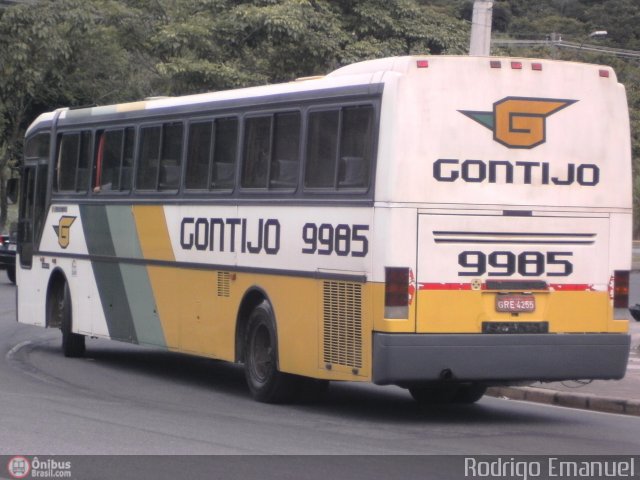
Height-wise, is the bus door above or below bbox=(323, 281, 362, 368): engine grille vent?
above

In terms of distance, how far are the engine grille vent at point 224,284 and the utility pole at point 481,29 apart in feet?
18.0

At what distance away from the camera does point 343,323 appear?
11.3 metres

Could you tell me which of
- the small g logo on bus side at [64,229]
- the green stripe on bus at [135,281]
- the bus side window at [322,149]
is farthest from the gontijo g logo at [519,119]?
the small g logo on bus side at [64,229]

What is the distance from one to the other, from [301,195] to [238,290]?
5.24 feet

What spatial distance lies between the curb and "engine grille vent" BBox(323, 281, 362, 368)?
9.60 ft

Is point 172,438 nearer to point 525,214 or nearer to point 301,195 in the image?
point 301,195

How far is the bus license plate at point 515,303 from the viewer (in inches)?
440

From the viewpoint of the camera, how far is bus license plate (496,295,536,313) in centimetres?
1116

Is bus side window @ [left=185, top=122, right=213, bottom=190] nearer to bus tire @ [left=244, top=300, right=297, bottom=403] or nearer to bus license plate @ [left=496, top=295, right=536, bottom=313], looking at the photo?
bus tire @ [left=244, top=300, right=297, bottom=403]

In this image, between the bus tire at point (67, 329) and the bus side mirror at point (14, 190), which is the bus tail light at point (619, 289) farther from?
the bus side mirror at point (14, 190)

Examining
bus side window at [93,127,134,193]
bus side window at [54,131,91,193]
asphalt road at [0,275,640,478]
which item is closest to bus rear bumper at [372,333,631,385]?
asphalt road at [0,275,640,478]

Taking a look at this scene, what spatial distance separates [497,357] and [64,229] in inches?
320

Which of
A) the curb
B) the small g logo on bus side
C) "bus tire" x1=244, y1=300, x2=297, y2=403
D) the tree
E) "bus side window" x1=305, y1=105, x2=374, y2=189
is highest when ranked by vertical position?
the tree

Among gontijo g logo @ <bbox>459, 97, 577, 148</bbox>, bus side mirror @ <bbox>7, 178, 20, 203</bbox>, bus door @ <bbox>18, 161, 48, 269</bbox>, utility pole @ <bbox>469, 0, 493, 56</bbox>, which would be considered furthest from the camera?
bus side mirror @ <bbox>7, 178, 20, 203</bbox>
